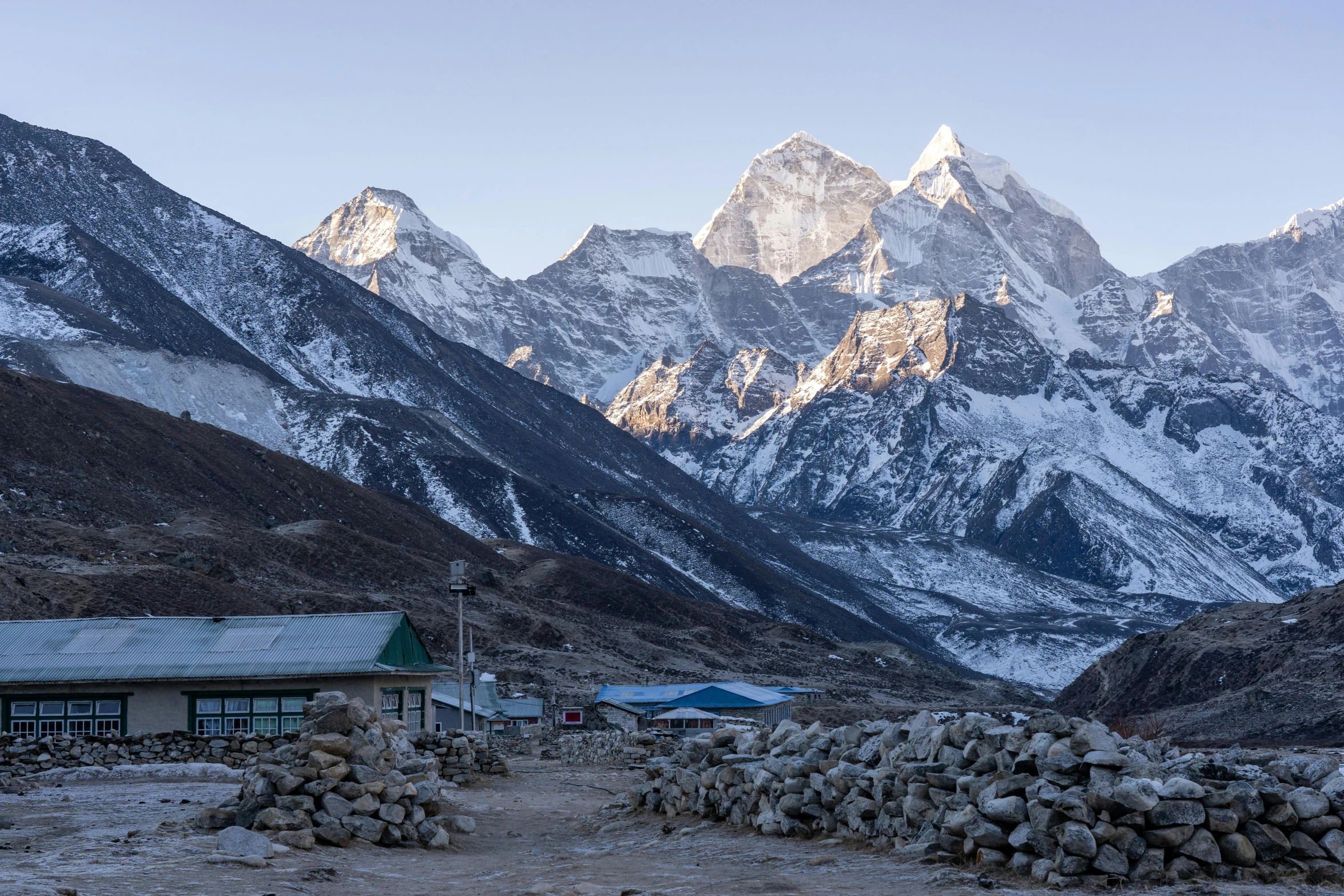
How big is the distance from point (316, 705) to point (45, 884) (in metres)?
8.18

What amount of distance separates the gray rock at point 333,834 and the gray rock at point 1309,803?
436 inches

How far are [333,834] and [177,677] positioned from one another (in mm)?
15237

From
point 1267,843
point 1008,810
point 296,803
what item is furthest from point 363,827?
point 1267,843

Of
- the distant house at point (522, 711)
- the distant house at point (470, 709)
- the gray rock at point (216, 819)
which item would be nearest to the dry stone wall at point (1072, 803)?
the gray rock at point (216, 819)

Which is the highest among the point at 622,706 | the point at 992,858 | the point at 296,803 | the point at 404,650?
the point at 404,650

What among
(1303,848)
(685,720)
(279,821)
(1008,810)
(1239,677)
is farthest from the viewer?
(1239,677)

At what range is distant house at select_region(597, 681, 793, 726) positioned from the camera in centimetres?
6375

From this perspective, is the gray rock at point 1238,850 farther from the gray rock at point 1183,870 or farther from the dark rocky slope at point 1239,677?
the dark rocky slope at point 1239,677

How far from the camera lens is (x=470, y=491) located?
16475cm

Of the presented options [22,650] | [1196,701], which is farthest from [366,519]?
[22,650]

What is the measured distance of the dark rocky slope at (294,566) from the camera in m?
75.7

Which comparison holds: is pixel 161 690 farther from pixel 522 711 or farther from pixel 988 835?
pixel 522 711

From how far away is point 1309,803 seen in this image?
44.6 feet

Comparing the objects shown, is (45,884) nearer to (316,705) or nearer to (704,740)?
(316,705)
